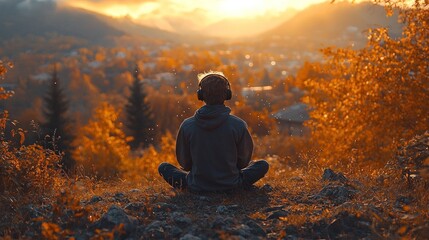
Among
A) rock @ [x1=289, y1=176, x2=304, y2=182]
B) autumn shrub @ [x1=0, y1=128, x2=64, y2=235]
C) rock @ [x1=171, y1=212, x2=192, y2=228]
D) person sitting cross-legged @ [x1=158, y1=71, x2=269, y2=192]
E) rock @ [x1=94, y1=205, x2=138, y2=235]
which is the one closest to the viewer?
rock @ [x1=94, y1=205, x2=138, y2=235]

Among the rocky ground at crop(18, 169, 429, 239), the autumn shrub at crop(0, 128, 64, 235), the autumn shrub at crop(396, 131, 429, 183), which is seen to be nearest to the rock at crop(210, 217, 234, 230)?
the rocky ground at crop(18, 169, 429, 239)

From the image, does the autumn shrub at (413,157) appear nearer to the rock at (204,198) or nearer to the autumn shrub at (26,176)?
the rock at (204,198)

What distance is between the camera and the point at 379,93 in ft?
47.9

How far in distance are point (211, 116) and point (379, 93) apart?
33.4ft

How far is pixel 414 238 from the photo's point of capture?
3959mm

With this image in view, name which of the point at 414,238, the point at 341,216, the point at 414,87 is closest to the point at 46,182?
the point at 341,216

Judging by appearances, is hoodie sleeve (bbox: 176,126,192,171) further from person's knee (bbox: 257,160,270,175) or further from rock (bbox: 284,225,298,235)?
rock (bbox: 284,225,298,235)

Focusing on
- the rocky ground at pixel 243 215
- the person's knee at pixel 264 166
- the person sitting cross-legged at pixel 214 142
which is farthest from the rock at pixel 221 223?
the person's knee at pixel 264 166

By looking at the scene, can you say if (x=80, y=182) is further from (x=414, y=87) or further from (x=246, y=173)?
(x=414, y=87)

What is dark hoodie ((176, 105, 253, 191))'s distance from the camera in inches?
237

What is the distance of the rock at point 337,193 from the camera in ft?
18.9

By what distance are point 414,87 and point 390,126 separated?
1494mm

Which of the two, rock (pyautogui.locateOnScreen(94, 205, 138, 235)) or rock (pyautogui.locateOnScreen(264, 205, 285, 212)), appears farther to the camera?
rock (pyautogui.locateOnScreen(264, 205, 285, 212))

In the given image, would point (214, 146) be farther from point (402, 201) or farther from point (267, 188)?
point (402, 201)
